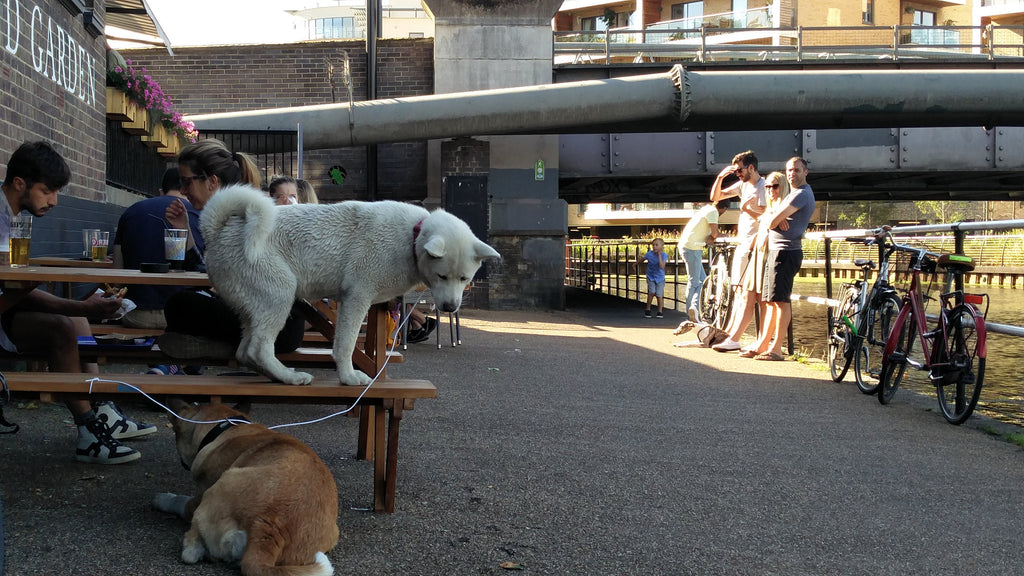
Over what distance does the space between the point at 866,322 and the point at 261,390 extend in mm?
5467

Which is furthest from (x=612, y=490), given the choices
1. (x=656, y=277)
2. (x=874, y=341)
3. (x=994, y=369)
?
(x=656, y=277)

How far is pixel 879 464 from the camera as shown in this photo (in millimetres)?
5086

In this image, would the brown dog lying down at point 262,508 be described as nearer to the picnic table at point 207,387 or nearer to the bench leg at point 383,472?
the picnic table at point 207,387

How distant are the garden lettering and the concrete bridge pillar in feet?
28.9

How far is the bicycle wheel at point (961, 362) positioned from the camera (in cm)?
591

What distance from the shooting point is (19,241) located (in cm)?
401

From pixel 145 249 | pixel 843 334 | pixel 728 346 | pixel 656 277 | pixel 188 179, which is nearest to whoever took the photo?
pixel 145 249

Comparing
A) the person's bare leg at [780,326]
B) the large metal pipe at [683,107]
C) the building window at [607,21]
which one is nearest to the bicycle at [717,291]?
the person's bare leg at [780,326]

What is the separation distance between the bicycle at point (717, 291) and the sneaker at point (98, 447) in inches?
304

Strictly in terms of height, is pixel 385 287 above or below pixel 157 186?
below

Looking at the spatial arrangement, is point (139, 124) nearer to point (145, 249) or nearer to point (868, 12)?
point (145, 249)

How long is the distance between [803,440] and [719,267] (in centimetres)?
→ 564

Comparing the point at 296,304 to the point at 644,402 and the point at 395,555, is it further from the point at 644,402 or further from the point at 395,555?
the point at 644,402

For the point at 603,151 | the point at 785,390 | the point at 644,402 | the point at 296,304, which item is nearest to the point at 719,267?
the point at 785,390
